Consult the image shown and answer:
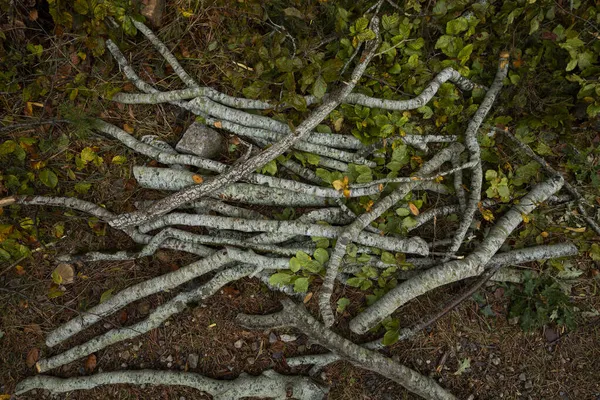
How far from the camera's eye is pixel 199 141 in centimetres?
307

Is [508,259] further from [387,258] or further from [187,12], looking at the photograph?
[187,12]

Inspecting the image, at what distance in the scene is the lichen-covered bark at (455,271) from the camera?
2.89 meters

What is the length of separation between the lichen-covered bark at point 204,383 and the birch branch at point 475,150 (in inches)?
60.3

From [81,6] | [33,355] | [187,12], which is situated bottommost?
[33,355]

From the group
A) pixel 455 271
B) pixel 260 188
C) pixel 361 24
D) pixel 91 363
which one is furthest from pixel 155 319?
pixel 361 24

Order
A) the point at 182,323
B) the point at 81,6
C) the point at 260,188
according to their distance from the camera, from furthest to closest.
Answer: the point at 182,323, the point at 260,188, the point at 81,6

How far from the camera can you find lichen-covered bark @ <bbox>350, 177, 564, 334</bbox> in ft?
9.49

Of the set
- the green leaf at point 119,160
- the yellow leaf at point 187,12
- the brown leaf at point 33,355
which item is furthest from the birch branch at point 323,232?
the brown leaf at point 33,355

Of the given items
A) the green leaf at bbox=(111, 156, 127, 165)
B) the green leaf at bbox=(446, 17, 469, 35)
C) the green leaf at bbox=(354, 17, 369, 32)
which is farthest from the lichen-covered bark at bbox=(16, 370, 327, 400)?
the green leaf at bbox=(446, 17, 469, 35)

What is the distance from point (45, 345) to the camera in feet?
11.0

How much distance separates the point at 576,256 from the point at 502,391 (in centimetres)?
123

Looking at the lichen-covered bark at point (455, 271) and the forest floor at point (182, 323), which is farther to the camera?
the forest floor at point (182, 323)

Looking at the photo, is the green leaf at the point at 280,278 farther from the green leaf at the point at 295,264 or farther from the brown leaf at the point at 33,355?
the brown leaf at the point at 33,355

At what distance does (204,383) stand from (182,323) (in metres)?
0.50
